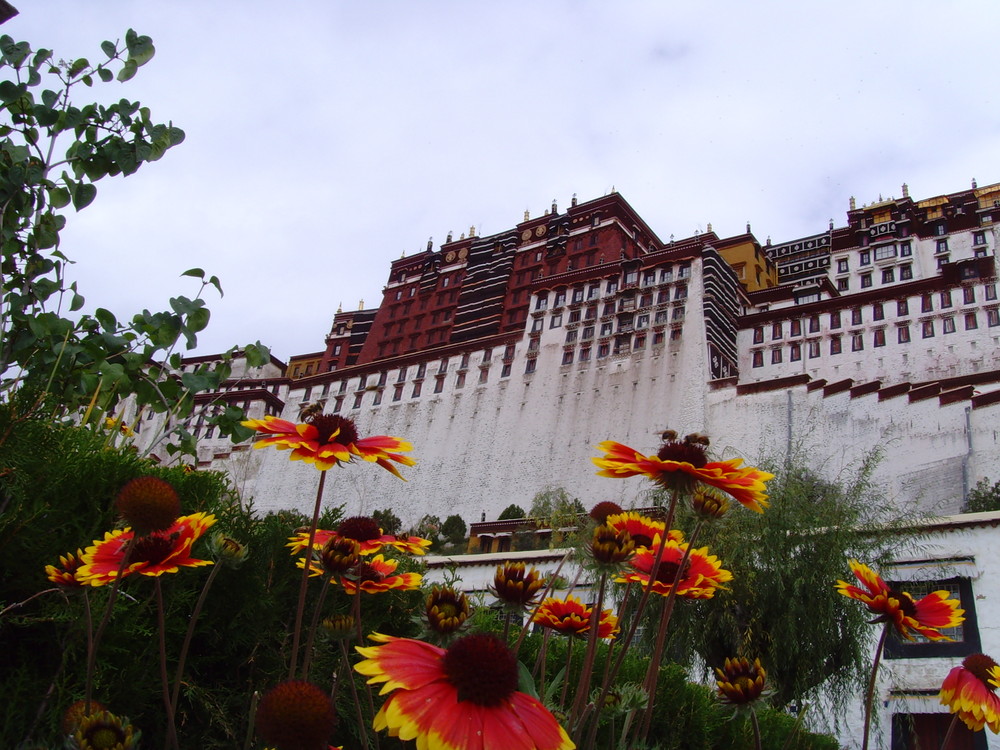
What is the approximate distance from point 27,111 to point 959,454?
30.0m

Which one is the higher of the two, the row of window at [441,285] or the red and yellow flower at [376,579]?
the row of window at [441,285]

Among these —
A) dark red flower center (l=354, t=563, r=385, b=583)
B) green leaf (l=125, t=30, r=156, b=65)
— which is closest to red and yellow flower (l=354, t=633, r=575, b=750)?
dark red flower center (l=354, t=563, r=385, b=583)

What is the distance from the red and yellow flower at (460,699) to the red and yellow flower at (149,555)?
0.55 metres

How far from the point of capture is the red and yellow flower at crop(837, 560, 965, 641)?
2219mm

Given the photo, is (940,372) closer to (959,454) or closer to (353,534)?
(959,454)

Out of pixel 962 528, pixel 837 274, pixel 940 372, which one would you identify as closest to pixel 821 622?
pixel 962 528

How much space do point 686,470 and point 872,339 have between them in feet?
132

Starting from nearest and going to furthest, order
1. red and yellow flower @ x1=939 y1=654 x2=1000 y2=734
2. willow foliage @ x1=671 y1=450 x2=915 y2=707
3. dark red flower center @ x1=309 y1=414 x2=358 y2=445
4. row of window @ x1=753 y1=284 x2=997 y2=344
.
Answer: dark red flower center @ x1=309 y1=414 x2=358 y2=445 → red and yellow flower @ x1=939 y1=654 x2=1000 y2=734 → willow foliage @ x1=671 y1=450 x2=915 y2=707 → row of window @ x1=753 y1=284 x2=997 y2=344

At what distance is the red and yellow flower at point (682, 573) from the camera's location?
2.17 metres

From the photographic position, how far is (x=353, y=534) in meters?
2.29

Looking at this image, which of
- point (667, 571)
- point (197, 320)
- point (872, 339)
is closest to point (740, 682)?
point (667, 571)

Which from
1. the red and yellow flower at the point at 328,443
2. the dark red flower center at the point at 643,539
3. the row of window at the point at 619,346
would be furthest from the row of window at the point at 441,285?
the red and yellow flower at the point at 328,443

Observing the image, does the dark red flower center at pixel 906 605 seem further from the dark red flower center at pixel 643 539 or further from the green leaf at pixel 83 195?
the green leaf at pixel 83 195

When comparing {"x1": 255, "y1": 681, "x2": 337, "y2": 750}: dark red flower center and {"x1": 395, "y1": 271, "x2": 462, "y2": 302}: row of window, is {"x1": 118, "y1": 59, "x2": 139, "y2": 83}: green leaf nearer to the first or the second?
{"x1": 255, "y1": 681, "x2": 337, "y2": 750}: dark red flower center
